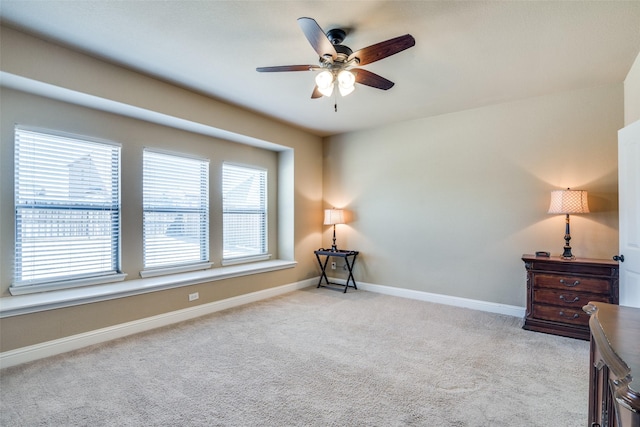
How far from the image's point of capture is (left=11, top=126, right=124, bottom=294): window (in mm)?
2930

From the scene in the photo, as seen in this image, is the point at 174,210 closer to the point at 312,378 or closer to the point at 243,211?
the point at 243,211

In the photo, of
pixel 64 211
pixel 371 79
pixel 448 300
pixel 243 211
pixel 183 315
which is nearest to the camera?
pixel 371 79

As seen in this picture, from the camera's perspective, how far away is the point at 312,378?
2.42 m

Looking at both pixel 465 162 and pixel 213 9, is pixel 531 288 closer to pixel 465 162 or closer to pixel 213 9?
pixel 465 162

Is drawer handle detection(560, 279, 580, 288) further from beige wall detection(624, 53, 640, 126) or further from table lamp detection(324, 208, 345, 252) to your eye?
table lamp detection(324, 208, 345, 252)

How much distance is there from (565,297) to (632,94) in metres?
2.12

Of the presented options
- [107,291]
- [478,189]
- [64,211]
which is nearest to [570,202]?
[478,189]

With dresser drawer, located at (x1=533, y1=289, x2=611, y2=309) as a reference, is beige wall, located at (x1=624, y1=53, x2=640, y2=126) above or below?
above

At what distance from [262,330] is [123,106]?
2795mm

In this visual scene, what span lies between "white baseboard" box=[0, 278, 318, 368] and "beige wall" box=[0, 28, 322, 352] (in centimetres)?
5

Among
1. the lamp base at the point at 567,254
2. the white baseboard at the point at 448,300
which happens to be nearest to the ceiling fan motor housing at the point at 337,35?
the lamp base at the point at 567,254

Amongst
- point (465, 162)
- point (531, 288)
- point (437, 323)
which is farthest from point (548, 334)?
point (465, 162)

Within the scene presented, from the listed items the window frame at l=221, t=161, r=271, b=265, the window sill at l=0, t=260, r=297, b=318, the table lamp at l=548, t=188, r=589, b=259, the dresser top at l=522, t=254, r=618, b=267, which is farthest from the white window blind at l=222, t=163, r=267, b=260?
the table lamp at l=548, t=188, r=589, b=259

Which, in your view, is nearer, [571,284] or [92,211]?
[571,284]
